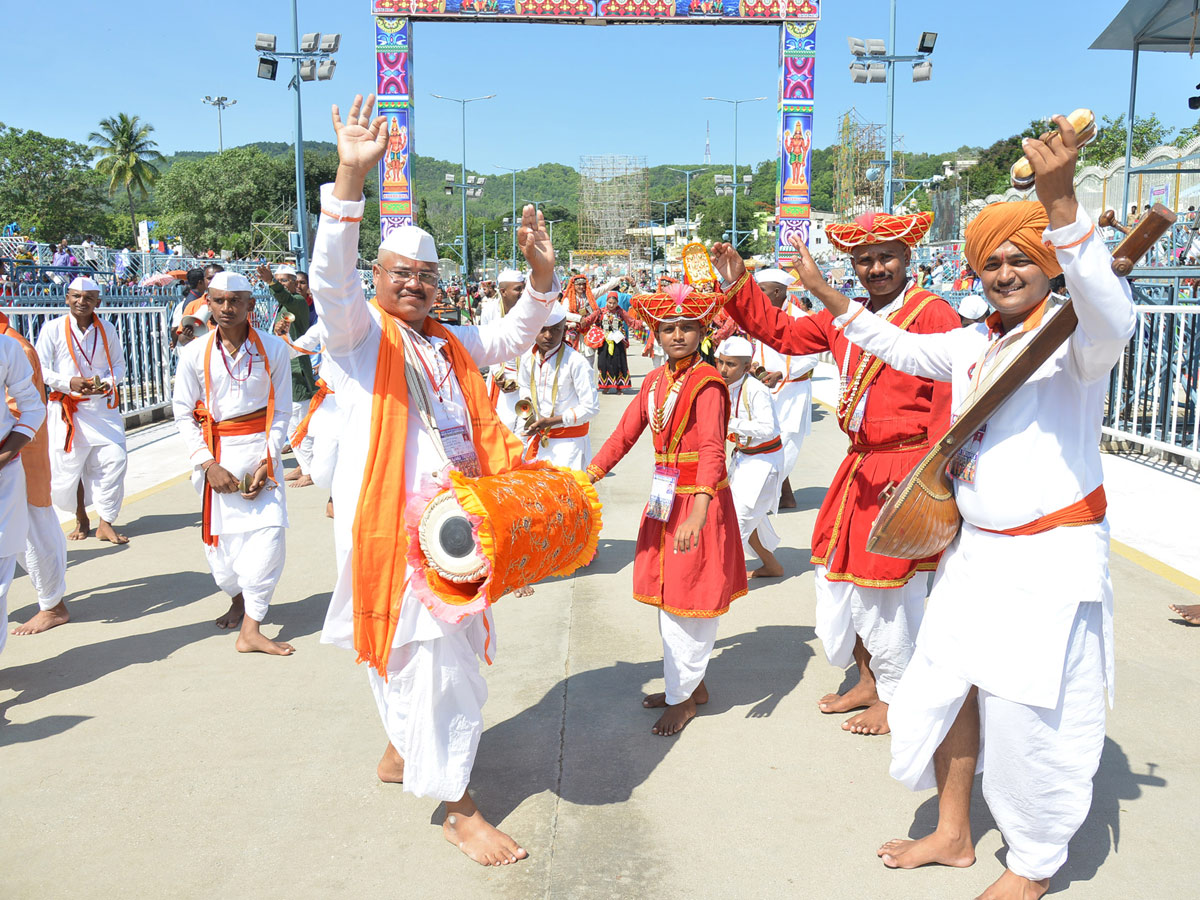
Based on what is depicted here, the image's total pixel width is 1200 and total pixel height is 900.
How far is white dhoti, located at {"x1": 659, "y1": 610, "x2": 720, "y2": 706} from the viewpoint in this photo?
4223 millimetres

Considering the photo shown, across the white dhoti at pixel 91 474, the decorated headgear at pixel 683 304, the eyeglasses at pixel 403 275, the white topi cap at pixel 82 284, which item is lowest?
the white dhoti at pixel 91 474

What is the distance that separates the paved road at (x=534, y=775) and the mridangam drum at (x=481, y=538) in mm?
938

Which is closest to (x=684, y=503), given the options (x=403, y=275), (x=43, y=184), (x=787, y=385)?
(x=403, y=275)

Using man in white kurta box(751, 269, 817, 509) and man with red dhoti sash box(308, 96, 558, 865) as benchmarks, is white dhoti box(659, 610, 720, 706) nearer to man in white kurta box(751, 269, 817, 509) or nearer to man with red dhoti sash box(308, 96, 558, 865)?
man with red dhoti sash box(308, 96, 558, 865)

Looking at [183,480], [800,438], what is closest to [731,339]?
[800,438]

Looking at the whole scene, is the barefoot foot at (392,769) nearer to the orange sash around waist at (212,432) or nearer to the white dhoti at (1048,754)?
the white dhoti at (1048,754)

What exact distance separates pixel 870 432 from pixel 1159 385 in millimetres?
7321

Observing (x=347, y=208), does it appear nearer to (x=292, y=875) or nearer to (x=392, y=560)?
(x=392, y=560)

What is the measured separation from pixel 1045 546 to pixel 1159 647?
2.80 m

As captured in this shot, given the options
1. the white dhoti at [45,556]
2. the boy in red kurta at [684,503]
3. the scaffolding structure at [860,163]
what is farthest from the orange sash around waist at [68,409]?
the scaffolding structure at [860,163]

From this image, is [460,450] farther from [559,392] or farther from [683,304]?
[559,392]

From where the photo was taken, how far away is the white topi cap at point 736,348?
254 inches

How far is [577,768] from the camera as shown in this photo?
12.6 ft

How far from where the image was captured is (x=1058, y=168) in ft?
7.66
